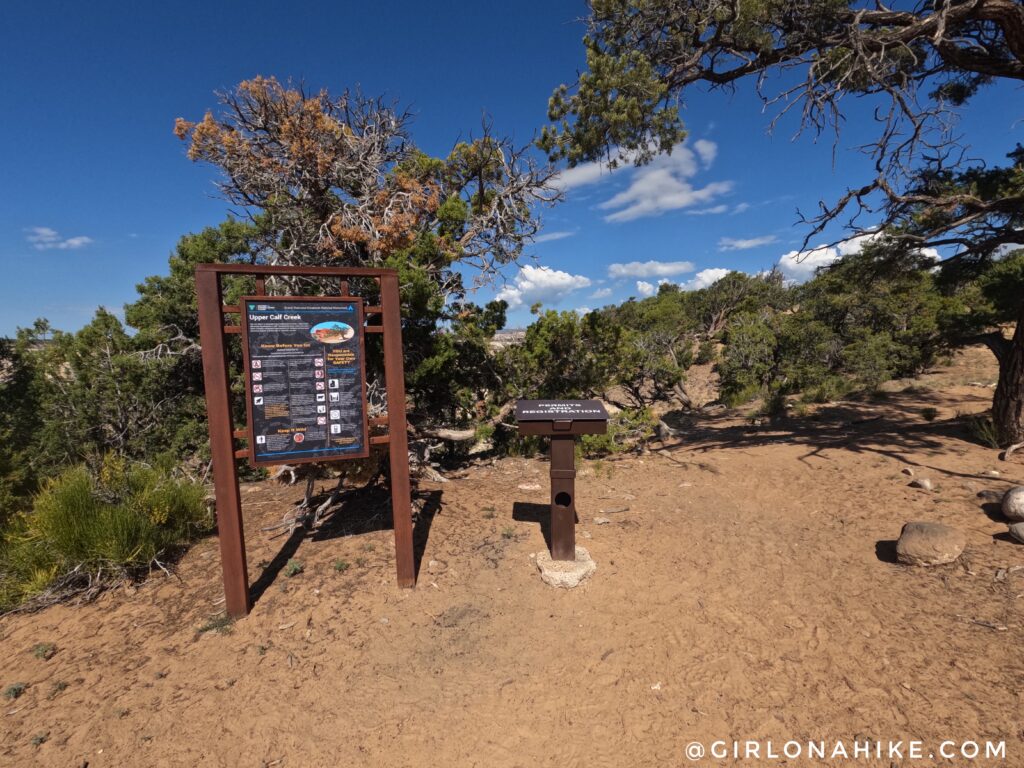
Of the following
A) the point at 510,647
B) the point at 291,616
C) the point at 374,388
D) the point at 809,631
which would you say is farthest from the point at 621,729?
the point at 374,388

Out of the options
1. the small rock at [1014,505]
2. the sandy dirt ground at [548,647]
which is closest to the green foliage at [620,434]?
the sandy dirt ground at [548,647]

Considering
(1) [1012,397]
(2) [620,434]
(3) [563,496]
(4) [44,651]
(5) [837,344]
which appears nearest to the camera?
(4) [44,651]

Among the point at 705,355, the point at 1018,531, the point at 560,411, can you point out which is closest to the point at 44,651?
the point at 560,411

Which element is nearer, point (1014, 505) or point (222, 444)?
point (222, 444)

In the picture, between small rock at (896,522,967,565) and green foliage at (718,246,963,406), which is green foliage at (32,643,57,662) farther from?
green foliage at (718,246,963,406)

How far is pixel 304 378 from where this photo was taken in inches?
163

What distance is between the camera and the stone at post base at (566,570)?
452 centimetres

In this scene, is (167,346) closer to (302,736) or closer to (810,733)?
(302,736)

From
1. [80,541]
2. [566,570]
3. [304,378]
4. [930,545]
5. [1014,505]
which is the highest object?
[304,378]

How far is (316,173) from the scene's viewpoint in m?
7.48

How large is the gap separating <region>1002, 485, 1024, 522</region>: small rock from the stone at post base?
4440 mm

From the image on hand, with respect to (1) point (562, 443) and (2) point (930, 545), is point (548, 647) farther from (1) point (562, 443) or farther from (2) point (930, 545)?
(2) point (930, 545)

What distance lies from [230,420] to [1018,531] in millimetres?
7612

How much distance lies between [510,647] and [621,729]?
42.0 inches
